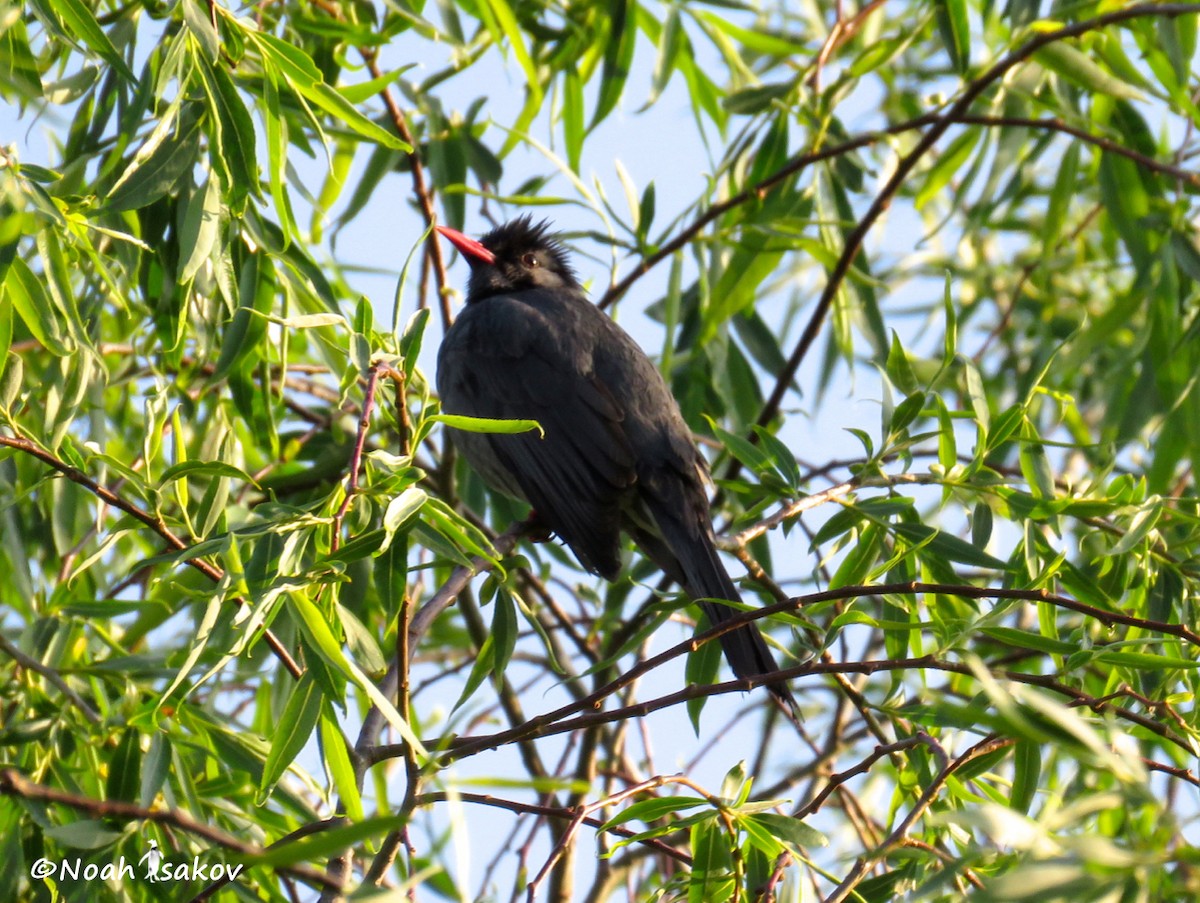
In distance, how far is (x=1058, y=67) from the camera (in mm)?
4234

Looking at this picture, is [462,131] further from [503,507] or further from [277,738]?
[277,738]

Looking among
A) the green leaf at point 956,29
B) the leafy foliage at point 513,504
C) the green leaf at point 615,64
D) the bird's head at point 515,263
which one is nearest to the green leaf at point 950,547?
the leafy foliage at point 513,504

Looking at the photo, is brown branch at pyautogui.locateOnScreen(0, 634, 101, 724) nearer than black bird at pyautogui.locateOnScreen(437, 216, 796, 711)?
Yes

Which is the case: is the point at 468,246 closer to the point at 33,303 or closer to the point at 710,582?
the point at 710,582

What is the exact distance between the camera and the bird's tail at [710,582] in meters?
3.84

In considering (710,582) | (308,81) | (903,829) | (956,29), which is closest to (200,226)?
(308,81)

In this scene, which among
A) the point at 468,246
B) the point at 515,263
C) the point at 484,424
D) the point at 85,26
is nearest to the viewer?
the point at 484,424

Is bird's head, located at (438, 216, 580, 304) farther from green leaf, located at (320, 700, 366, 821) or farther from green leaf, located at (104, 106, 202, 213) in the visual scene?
green leaf, located at (320, 700, 366, 821)

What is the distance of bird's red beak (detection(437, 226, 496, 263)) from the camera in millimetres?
5281

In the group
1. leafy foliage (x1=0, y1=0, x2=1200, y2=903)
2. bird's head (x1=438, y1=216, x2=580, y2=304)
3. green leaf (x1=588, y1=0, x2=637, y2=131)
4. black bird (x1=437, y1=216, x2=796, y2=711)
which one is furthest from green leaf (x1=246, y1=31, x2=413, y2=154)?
bird's head (x1=438, y1=216, x2=580, y2=304)

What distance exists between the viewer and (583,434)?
15.8 feet

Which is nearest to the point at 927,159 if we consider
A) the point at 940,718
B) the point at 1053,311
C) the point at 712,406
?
the point at 1053,311

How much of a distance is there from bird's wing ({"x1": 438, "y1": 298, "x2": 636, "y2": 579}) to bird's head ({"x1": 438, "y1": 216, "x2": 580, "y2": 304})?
0.54m

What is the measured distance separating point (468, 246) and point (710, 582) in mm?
2217
